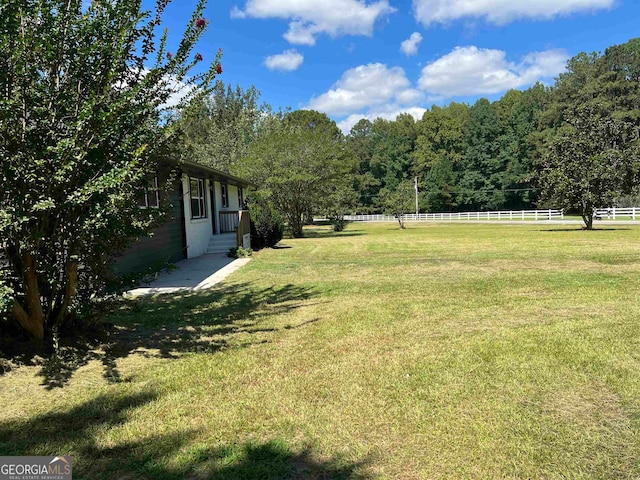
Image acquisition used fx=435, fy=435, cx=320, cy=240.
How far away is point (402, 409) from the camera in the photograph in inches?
118

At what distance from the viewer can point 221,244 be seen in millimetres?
15180

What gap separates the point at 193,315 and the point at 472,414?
4.18 metres

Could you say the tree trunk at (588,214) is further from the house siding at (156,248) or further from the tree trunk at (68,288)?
the tree trunk at (68,288)

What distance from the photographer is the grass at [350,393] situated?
2.43m

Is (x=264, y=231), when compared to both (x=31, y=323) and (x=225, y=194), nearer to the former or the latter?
(x=225, y=194)

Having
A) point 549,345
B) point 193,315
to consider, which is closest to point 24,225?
point 193,315

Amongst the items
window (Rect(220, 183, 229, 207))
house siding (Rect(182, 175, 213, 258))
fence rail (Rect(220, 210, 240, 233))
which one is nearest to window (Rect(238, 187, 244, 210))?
window (Rect(220, 183, 229, 207))

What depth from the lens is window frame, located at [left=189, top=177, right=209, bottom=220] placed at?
13845 mm

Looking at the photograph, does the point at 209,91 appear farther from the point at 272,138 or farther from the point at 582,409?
the point at 272,138

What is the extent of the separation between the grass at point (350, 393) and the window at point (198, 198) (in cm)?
802

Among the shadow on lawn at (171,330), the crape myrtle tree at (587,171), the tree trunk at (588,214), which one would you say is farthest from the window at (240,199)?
the tree trunk at (588,214)

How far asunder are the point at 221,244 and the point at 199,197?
1780 mm

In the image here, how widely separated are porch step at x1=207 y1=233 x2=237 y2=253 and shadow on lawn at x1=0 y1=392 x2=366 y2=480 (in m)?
11.9

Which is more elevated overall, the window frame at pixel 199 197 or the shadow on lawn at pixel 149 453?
the window frame at pixel 199 197
